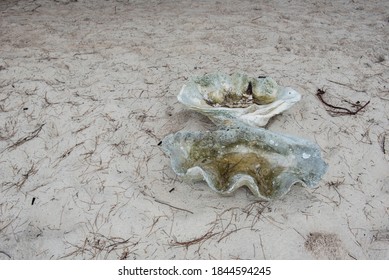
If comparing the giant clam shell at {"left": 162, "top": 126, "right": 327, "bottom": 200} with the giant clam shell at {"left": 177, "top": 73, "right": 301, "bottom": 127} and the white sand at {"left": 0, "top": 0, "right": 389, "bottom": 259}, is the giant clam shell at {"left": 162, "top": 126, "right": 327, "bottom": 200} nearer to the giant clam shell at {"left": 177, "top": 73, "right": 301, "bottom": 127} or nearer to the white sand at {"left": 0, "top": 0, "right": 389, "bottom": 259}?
the white sand at {"left": 0, "top": 0, "right": 389, "bottom": 259}

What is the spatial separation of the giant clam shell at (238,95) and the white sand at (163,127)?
0.16 m

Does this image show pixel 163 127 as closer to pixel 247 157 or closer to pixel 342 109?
pixel 247 157

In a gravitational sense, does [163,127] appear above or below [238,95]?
below

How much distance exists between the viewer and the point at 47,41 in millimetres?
3697

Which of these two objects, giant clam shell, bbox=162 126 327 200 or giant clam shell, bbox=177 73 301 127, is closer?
giant clam shell, bbox=162 126 327 200

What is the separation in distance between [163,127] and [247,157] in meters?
0.68

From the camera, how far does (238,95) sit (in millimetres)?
2623

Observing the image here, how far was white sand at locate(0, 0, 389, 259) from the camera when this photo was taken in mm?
1857

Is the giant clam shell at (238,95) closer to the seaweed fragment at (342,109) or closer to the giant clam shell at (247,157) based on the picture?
the giant clam shell at (247,157)

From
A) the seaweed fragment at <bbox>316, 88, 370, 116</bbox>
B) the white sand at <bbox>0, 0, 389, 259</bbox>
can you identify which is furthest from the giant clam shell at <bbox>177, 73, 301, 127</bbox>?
the seaweed fragment at <bbox>316, 88, 370, 116</bbox>

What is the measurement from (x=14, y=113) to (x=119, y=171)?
1.06 m

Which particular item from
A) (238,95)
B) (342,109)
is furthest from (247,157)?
(342,109)

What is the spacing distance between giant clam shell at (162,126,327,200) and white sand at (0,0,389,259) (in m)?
0.11
